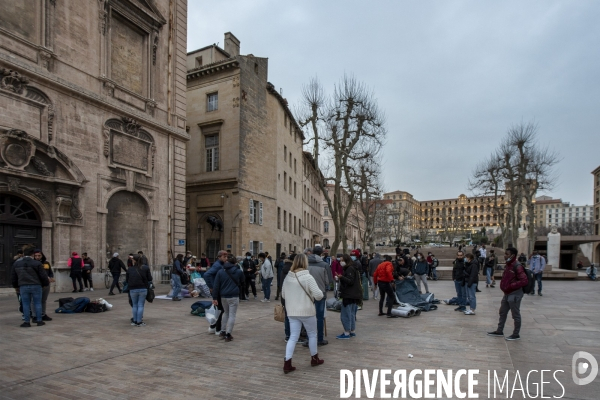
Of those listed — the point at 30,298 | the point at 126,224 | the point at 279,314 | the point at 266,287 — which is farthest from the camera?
the point at 126,224

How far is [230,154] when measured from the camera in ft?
98.3

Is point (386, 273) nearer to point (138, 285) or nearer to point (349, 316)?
point (349, 316)

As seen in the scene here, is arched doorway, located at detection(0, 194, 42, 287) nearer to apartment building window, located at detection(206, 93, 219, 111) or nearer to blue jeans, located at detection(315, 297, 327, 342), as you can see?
blue jeans, located at detection(315, 297, 327, 342)

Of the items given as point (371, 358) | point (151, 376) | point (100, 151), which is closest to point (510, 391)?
point (371, 358)

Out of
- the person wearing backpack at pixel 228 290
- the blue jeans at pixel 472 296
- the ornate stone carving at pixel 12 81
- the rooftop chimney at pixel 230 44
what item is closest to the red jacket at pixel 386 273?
the blue jeans at pixel 472 296

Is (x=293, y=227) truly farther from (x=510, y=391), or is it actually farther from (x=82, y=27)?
(x=510, y=391)

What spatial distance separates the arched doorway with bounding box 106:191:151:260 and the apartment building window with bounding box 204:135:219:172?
36.8ft

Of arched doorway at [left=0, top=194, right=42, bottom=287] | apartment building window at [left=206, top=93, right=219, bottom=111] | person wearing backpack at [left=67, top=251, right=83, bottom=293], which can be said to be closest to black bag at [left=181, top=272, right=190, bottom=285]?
person wearing backpack at [left=67, top=251, right=83, bottom=293]

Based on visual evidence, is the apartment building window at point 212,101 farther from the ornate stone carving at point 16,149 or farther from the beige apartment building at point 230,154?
the ornate stone carving at point 16,149

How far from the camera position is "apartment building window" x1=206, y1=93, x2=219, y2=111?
3137cm

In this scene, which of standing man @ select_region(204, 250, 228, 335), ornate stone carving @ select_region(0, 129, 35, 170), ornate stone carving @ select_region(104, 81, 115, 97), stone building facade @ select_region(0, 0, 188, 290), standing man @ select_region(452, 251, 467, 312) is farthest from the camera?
ornate stone carving @ select_region(104, 81, 115, 97)

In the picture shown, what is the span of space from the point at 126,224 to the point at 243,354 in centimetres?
1419

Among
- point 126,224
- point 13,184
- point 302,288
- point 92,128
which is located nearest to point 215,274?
point 302,288

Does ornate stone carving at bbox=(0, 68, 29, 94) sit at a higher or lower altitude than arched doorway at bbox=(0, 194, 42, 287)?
higher
